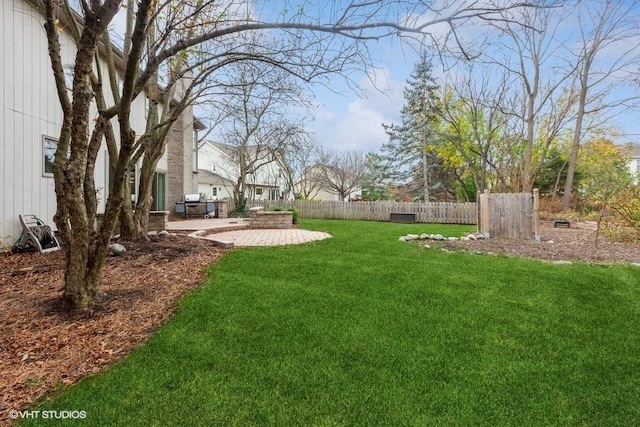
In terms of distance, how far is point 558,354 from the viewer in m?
2.82

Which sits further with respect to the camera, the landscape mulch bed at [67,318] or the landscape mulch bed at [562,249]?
the landscape mulch bed at [562,249]

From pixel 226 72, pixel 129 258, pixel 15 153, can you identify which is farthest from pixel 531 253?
pixel 15 153

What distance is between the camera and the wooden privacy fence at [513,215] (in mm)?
9159

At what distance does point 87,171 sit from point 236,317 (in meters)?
2.11

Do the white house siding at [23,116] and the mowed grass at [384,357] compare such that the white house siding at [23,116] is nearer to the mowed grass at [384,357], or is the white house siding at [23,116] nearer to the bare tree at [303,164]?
the mowed grass at [384,357]

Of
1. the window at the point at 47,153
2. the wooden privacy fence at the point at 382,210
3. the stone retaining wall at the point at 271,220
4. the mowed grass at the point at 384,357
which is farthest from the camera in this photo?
the wooden privacy fence at the point at 382,210

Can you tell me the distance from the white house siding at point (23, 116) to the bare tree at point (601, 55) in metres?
16.8

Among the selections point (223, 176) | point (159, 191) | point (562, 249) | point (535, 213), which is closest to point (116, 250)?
point (159, 191)

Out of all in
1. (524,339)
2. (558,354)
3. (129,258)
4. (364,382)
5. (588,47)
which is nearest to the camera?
(364,382)

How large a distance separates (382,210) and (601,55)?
11612 mm

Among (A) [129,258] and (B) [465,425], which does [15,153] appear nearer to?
(A) [129,258]

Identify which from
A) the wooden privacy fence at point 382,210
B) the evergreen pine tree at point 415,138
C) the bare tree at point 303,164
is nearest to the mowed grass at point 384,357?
the wooden privacy fence at point 382,210

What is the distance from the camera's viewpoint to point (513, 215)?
932cm

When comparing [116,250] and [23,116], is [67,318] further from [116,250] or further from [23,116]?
[23,116]
